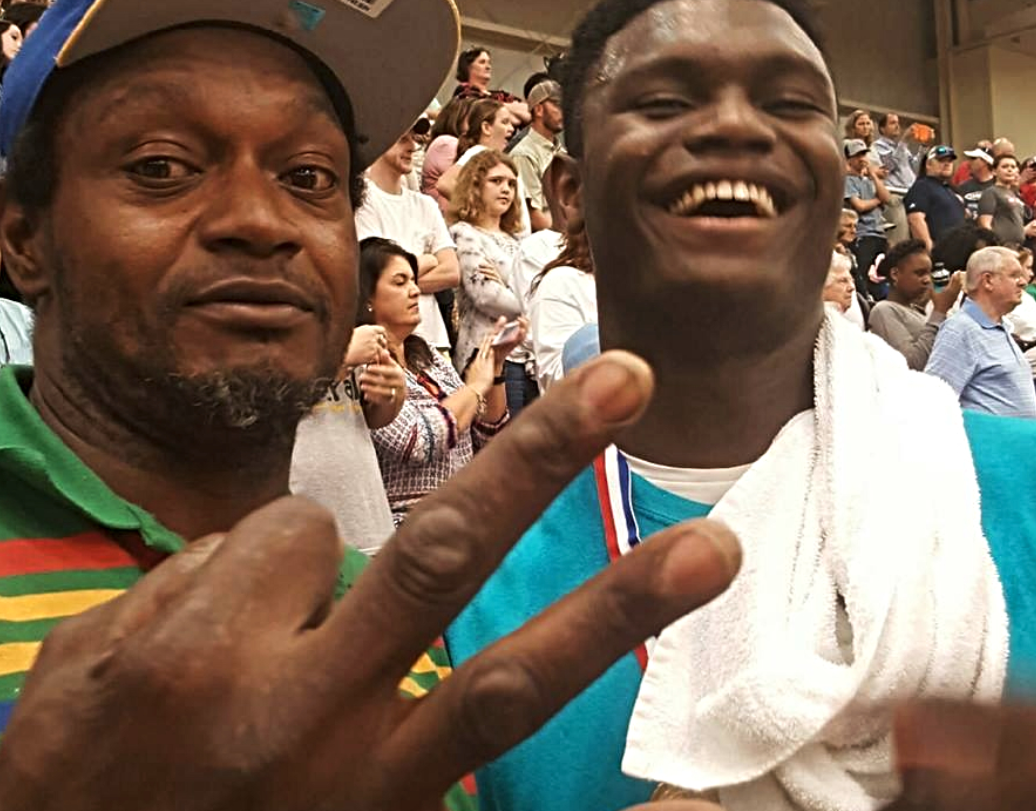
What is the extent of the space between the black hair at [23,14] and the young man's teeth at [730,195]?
2.94 meters

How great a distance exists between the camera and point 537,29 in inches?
496

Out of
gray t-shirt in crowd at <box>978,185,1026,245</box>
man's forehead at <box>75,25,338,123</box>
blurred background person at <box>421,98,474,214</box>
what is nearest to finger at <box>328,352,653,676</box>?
man's forehead at <box>75,25,338,123</box>

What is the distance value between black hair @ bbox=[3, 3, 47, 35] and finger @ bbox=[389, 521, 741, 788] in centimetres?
352

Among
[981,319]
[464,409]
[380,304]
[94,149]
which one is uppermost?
[94,149]

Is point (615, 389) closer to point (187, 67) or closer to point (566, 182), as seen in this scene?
point (187, 67)

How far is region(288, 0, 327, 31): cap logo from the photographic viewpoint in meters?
1.32

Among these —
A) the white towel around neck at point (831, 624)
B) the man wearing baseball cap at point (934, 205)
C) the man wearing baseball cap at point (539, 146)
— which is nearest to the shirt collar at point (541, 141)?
the man wearing baseball cap at point (539, 146)

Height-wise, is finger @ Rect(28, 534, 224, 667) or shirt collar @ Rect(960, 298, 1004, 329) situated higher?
finger @ Rect(28, 534, 224, 667)

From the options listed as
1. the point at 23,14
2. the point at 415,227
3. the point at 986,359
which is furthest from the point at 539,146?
the point at 23,14

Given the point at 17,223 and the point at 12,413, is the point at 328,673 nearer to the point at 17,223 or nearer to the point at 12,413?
the point at 12,413

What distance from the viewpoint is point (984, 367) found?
207 inches

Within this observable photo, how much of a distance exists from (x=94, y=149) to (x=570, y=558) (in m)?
0.65

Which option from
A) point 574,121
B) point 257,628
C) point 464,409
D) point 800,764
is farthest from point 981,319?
point 257,628

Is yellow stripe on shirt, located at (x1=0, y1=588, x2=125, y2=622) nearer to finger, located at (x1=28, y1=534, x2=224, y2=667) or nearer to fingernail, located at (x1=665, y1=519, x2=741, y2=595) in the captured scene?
finger, located at (x1=28, y1=534, x2=224, y2=667)
